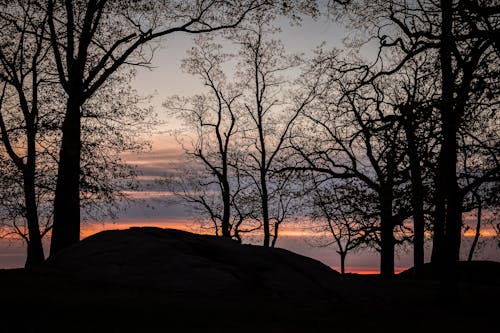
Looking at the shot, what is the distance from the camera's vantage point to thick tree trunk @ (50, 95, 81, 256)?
67.5 feet

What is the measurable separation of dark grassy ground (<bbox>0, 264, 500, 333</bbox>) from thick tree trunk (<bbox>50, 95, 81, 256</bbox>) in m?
5.03

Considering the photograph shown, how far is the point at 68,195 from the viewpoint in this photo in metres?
A: 20.7

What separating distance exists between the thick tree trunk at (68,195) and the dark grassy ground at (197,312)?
5.03m

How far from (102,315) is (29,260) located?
18042mm

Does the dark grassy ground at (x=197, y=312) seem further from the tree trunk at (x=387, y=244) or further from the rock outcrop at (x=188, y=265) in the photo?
the tree trunk at (x=387, y=244)

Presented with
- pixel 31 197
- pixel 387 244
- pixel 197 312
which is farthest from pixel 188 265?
pixel 387 244

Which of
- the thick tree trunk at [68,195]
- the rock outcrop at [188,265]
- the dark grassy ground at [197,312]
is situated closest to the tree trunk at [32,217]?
the thick tree trunk at [68,195]

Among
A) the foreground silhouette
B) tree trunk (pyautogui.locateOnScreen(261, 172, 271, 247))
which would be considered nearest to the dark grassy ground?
the foreground silhouette

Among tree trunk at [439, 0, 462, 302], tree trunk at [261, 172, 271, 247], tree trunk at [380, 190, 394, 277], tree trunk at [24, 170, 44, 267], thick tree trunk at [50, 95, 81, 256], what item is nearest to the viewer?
tree trunk at [439, 0, 462, 302]

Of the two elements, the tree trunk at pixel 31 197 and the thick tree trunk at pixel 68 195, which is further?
the tree trunk at pixel 31 197

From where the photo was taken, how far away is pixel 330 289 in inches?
649

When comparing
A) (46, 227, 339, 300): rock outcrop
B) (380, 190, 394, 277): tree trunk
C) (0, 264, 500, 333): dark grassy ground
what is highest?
(380, 190, 394, 277): tree trunk

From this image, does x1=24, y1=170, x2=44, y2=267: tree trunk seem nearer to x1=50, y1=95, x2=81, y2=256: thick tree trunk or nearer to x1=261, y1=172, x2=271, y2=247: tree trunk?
x1=50, y1=95, x2=81, y2=256: thick tree trunk

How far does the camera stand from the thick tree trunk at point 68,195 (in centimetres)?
2058
